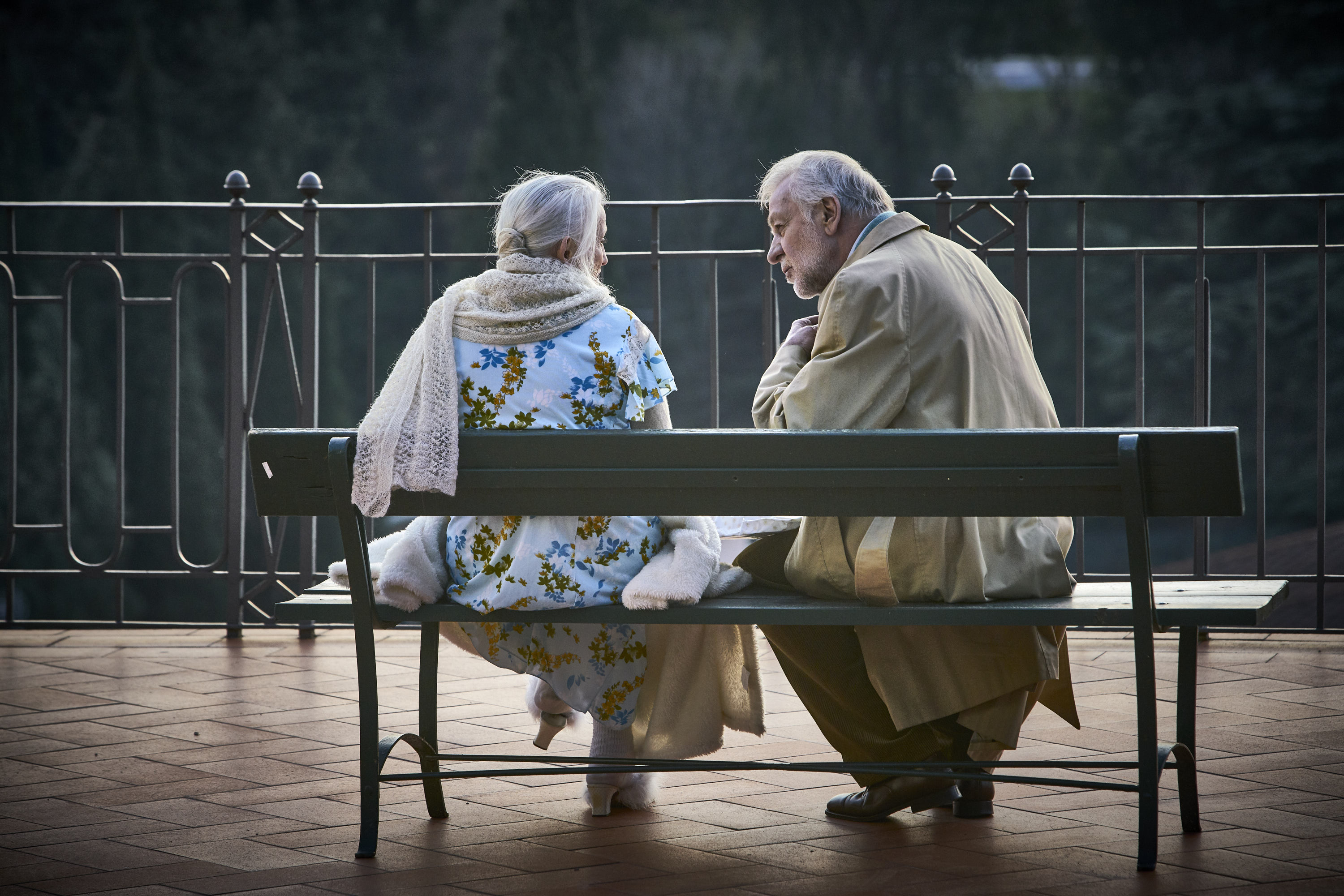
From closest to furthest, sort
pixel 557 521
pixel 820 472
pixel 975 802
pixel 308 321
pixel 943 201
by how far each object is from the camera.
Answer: pixel 820 472 < pixel 557 521 < pixel 975 802 < pixel 943 201 < pixel 308 321

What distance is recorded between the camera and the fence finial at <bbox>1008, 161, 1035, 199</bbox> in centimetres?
473

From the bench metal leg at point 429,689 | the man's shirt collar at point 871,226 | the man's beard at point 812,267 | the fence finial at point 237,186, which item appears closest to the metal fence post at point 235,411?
the fence finial at point 237,186

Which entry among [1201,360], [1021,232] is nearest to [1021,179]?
[1021,232]

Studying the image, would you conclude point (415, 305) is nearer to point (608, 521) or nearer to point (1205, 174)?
point (1205, 174)

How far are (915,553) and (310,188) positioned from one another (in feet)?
10.2

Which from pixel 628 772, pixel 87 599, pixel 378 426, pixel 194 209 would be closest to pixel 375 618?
pixel 378 426

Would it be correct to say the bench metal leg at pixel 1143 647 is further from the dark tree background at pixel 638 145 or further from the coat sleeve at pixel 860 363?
the dark tree background at pixel 638 145

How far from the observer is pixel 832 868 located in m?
2.55

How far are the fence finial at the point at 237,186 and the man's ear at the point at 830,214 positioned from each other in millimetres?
2613

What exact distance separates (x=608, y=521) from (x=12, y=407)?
3536 mm

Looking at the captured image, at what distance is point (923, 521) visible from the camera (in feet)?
8.63

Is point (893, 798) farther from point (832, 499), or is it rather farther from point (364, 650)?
point (364, 650)

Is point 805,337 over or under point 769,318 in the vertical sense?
under

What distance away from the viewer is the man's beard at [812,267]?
3014 mm
